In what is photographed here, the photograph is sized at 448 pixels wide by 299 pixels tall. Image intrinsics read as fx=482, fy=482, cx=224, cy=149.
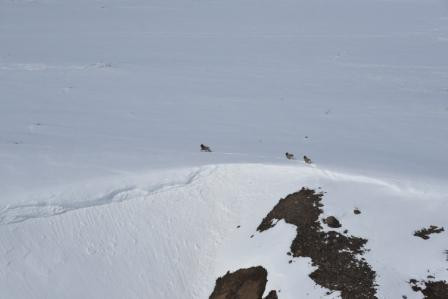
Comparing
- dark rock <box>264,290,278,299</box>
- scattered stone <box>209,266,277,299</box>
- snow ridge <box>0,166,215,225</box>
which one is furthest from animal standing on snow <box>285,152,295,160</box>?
dark rock <box>264,290,278,299</box>

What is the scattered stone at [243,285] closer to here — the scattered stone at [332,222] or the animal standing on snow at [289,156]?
the scattered stone at [332,222]

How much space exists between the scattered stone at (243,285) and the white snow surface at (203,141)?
18 centimetres

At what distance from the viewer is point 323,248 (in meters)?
6.04

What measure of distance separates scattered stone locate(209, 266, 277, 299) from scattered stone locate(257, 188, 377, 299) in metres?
0.52

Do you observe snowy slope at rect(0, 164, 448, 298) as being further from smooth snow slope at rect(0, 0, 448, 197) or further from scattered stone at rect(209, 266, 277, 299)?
smooth snow slope at rect(0, 0, 448, 197)

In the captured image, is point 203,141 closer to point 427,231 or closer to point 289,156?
point 289,156

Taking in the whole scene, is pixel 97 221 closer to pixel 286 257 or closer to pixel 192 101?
pixel 286 257

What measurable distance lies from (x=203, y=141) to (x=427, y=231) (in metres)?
5.03

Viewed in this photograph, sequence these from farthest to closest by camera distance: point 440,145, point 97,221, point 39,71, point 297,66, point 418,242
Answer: point 297,66, point 39,71, point 440,145, point 97,221, point 418,242

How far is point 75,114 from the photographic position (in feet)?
36.3

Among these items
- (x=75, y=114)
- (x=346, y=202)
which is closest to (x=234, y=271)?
(x=346, y=202)

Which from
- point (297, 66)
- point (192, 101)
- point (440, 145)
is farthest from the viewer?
point (297, 66)

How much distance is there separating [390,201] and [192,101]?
648cm

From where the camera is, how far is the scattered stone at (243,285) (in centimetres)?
588
